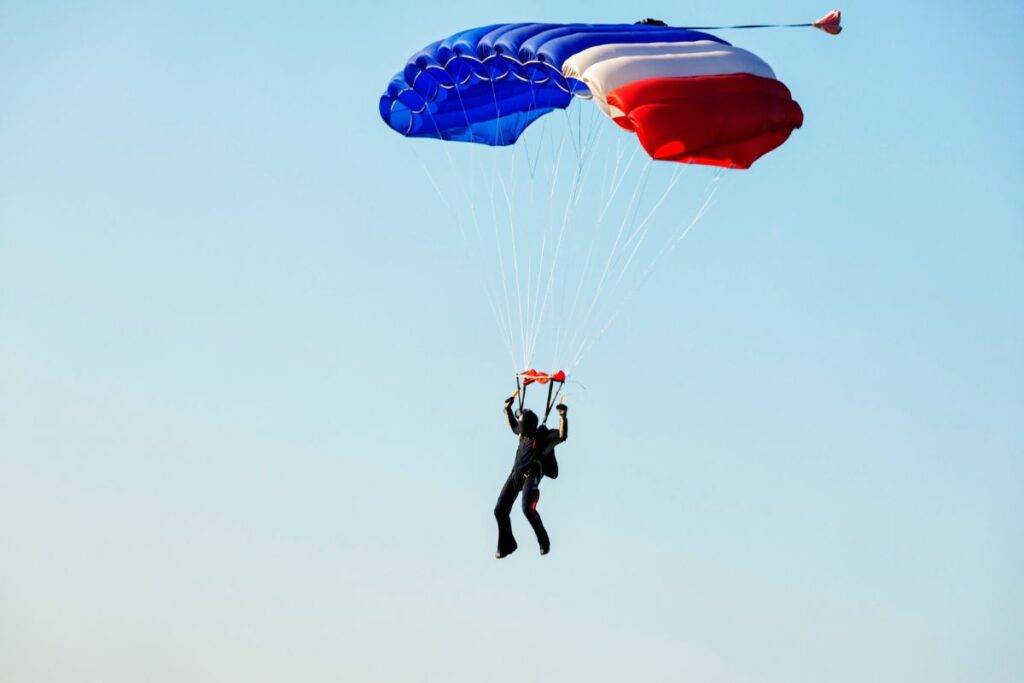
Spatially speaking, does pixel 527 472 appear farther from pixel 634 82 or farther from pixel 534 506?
pixel 634 82

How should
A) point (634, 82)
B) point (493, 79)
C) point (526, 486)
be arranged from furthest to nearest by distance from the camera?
point (493, 79)
point (526, 486)
point (634, 82)

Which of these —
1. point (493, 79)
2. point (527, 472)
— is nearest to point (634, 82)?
point (493, 79)

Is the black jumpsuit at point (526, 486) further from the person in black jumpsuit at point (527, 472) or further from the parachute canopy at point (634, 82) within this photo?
the parachute canopy at point (634, 82)

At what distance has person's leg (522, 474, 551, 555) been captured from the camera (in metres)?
25.1

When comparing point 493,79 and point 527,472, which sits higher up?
point 493,79

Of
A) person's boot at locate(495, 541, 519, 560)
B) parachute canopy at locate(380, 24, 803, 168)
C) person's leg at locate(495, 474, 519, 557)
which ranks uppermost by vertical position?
parachute canopy at locate(380, 24, 803, 168)

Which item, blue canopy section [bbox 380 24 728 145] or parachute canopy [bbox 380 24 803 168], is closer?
parachute canopy [bbox 380 24 803 168]

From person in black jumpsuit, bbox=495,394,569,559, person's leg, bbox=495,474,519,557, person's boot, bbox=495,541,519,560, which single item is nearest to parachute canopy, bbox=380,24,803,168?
person in black jumpsuit, bbox=495,394,569,559

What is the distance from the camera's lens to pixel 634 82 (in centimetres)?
2448

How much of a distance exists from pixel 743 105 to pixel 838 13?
1293 mm

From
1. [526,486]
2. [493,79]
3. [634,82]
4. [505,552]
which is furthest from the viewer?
[493,79]

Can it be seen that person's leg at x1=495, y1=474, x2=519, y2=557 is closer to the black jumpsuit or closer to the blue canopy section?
the black jumpsuit

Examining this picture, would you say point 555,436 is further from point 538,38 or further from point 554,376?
point 538,38

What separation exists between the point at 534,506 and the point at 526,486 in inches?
8.6
